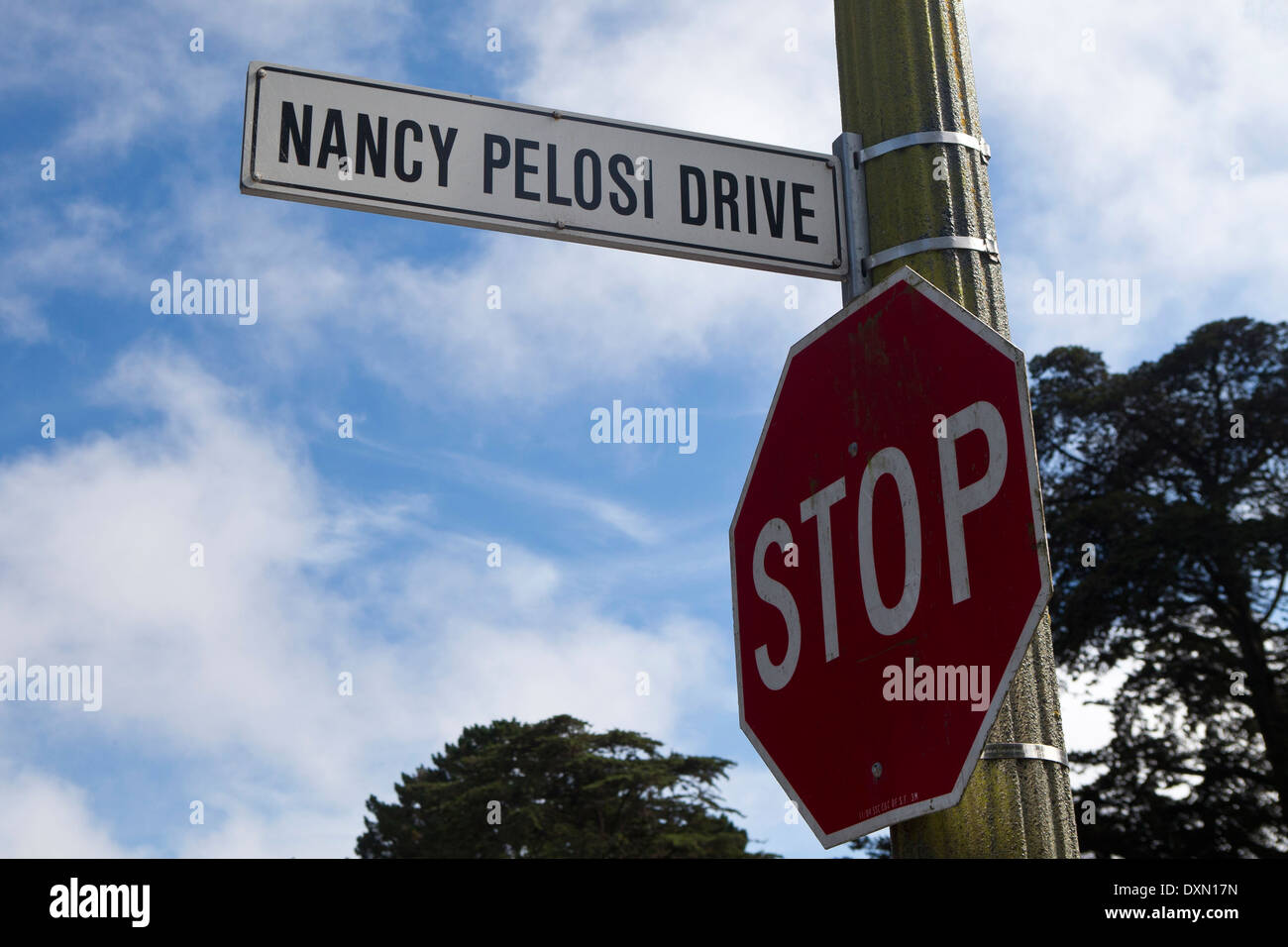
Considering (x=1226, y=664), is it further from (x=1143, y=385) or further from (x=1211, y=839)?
(x=1143, y=385)

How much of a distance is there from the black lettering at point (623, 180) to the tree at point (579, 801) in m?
30.4

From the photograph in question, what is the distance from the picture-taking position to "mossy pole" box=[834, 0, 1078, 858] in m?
2.13

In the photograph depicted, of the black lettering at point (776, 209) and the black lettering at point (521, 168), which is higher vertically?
the black lettering at point (521, 168)

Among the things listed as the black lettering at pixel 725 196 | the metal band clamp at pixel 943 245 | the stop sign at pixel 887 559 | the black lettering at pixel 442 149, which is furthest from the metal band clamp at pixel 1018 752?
the black lettering at pixel 442 149

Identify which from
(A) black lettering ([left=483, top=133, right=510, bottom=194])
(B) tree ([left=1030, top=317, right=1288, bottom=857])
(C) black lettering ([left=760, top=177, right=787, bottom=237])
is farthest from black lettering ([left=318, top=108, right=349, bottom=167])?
(B) tree ([left=1030, top=317, right=1288, bottom=857])

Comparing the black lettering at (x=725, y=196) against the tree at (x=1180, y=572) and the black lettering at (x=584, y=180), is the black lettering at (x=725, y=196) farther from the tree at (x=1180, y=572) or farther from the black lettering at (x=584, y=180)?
the tree at (x=1180, y=572)

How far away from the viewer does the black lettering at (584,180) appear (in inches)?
113

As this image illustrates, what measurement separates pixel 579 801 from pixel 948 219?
33260mm

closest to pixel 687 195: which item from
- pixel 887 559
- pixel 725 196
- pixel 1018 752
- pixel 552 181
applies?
pixel 725 196

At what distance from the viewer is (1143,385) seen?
79.9ft

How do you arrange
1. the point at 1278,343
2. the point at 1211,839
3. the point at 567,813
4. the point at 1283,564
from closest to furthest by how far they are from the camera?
the point at 1211,839
the point at 1283,564
the point at 1278,343
the point at 567,813

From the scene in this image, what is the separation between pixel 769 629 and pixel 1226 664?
2145 cm
